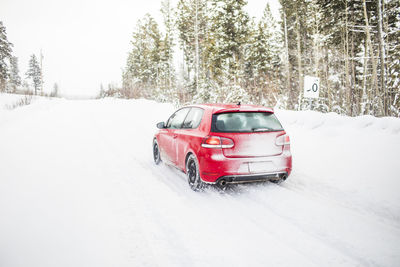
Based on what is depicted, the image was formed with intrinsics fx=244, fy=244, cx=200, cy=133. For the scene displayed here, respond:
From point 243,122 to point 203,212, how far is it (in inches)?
69.0

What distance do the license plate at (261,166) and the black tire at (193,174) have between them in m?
0.98

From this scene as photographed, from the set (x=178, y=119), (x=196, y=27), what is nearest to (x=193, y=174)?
(x=178, y=119)

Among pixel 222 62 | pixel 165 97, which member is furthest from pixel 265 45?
pixel 165 97

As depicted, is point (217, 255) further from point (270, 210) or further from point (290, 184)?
point (290, 184)

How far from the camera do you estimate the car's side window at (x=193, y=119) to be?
496 cm

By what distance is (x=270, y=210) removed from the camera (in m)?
3.86

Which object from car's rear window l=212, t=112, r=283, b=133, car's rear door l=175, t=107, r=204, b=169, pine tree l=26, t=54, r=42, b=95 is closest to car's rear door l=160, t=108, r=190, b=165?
car's rear door l=175, t=107, r=204, b=169

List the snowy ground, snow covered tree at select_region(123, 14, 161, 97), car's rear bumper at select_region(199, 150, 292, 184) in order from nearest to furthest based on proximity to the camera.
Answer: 1. the snowy ground
2. car's rear bumper at select_region(199, 150, 292, 184)
3. snow covered tree at select_region(123, 14, 161, 97)

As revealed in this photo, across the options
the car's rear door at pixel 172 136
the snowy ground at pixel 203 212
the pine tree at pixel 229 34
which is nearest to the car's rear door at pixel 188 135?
the car's rear door at pixel 172 136

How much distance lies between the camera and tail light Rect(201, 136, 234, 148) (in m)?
4.23

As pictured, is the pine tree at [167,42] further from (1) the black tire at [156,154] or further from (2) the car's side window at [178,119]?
(2) the car's side window at [178,119]

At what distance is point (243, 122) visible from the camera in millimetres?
4484

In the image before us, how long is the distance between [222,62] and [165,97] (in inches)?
421

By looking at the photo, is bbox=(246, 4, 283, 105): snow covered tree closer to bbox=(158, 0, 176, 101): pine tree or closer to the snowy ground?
bbox=(158, 0, 176, 101): pine tree
